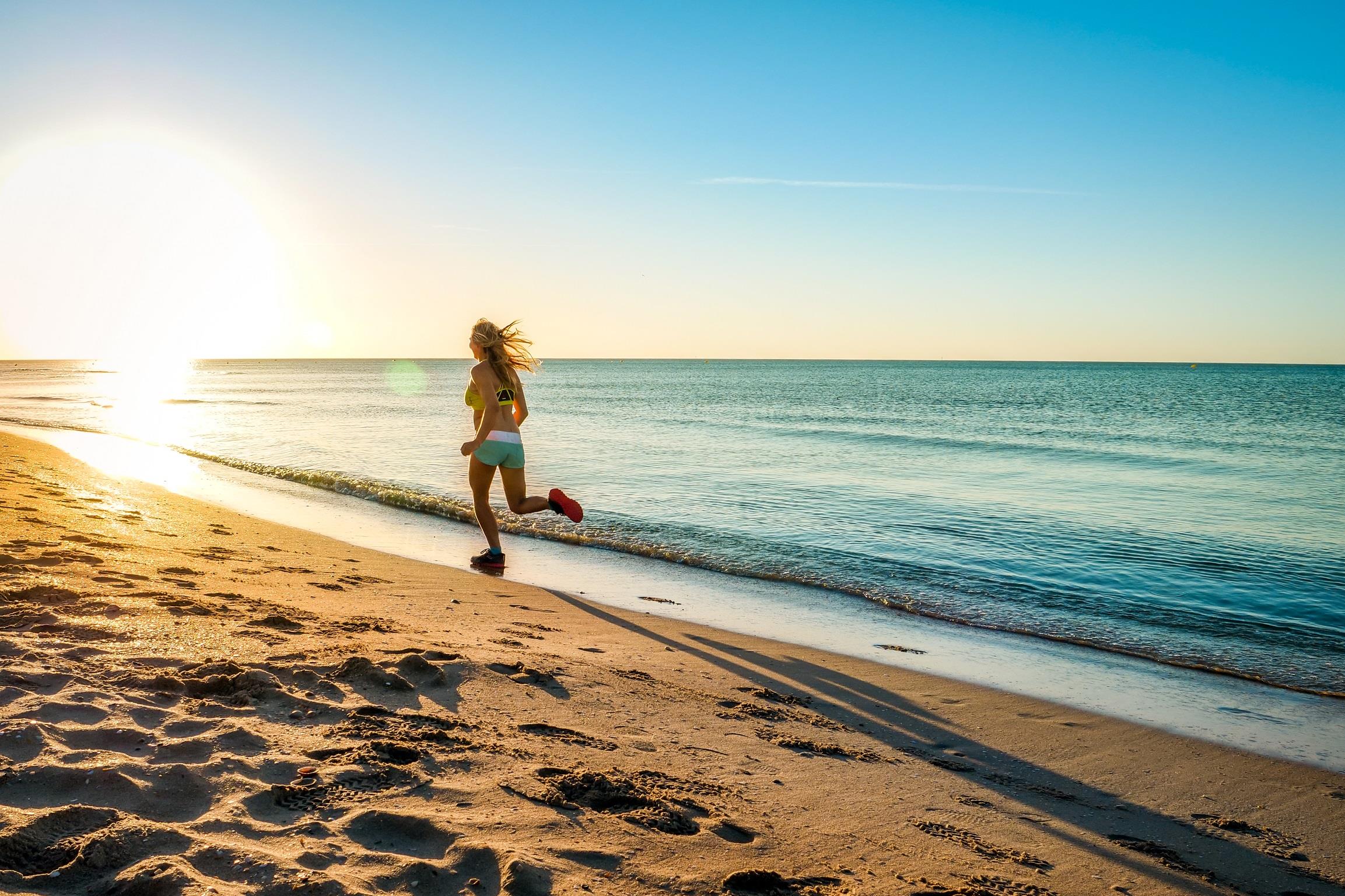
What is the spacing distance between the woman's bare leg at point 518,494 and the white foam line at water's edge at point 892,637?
73 cm

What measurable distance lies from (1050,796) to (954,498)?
11.4 m

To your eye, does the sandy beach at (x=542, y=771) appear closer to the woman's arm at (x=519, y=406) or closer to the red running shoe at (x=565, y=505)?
the red running shoe at (x=565, y=505)

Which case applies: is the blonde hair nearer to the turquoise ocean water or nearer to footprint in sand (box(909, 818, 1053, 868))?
the turquoise ocean water

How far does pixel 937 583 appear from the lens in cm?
900

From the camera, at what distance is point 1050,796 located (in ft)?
13.2

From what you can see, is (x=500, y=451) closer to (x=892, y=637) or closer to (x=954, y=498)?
(x=892, y=637)

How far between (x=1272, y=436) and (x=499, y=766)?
114 ft

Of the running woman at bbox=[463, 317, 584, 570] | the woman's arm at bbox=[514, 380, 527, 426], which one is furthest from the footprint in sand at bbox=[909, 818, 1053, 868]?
the woman's arm at bbox=[514, 380, 527, 426]

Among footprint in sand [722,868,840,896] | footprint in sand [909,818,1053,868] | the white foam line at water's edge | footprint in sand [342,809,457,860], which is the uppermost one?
footprint in sand [342,809,457,860]

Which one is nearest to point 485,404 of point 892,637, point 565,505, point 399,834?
point 565,505

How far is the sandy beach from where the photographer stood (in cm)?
273

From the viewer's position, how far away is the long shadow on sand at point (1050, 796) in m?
3.36

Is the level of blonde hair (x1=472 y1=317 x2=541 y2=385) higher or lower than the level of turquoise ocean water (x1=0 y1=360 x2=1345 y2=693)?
higher

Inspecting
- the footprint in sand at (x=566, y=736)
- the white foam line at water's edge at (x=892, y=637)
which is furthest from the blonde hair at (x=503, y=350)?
the footprint in sand at (x=566, y=736)
